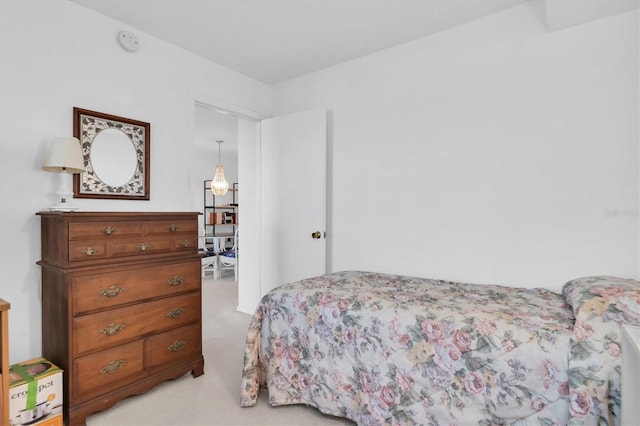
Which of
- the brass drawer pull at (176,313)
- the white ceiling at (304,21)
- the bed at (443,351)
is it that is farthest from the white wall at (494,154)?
the brass drawer pull at (176,313)

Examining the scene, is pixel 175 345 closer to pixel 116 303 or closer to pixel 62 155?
pixel 116 303

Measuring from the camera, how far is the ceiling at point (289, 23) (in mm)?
2248

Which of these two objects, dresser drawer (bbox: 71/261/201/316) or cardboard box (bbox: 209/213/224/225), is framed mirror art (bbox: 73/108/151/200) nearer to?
dresser drawer (bbox: 71/261/201/316)

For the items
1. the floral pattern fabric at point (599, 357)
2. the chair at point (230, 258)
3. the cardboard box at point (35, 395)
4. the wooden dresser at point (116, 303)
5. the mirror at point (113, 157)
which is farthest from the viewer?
the chair at point (230, 258)

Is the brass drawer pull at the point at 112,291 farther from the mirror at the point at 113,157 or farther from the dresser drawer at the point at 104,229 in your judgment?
the mirror at the point at 113,157

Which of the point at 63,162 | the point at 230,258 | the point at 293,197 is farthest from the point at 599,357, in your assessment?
the point at 230,258

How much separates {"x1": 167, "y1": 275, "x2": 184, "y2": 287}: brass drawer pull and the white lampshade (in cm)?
89

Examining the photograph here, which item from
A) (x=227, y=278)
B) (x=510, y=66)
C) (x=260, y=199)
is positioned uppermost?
(x=510, y=66)

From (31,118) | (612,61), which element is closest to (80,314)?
(31,118)

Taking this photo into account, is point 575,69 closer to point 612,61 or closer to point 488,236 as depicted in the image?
point 612,61

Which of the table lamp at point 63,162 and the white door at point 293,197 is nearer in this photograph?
the table lamp at point 63,162

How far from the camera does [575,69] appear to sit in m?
2.09

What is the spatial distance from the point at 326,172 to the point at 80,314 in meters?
2.17

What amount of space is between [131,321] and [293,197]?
1.74 meters
